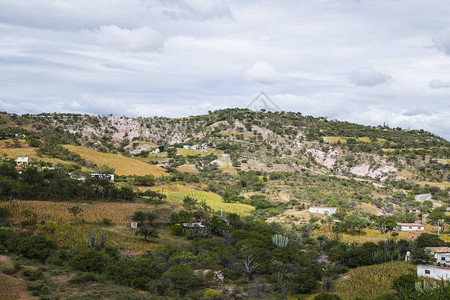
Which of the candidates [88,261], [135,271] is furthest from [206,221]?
[88,261]

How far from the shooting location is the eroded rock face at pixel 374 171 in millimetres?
93681

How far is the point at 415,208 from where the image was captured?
202 ft

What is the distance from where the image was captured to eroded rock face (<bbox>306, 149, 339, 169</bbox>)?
10729cm

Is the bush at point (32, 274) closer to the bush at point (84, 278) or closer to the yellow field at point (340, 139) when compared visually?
the bush at point (84, 278)

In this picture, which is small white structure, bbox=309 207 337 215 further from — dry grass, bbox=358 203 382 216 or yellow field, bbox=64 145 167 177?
yellow field, bbox=64 145 167 177

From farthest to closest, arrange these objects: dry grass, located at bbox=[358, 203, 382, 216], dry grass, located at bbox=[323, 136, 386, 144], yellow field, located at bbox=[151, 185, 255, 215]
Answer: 1. dry grass, located at bbox=[323, 136, 386, 144]
2. dry grass, located at bbox=[358, 203, 382, 216]
3. yellow field, located at bbox=[151, 185, 255, 215]

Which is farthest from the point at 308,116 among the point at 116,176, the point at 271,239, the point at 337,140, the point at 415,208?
the point at 271,239

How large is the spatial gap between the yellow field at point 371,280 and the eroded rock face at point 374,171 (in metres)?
64.3

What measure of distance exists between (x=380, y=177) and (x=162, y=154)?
2313 inches

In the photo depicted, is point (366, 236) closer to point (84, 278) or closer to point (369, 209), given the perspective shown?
point (369, 209)

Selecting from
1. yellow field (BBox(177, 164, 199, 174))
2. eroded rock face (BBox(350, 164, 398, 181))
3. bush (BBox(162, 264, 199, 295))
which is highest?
eroded rock face (BBox(350, 164, 398, 181))

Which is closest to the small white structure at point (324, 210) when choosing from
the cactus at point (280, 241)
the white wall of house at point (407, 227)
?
the white wall of house at point (407, 227)

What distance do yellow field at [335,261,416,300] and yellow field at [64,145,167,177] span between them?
157 feet

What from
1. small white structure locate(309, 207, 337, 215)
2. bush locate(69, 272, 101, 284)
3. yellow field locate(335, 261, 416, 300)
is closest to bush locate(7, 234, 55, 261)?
bush locate(69, 272, 101, 284)
